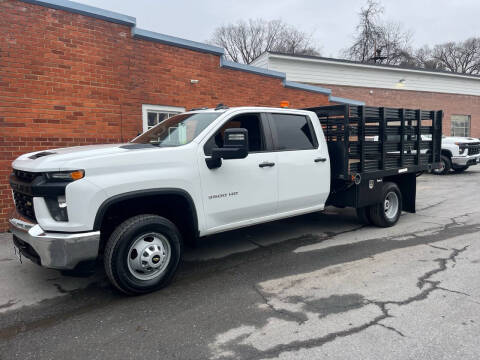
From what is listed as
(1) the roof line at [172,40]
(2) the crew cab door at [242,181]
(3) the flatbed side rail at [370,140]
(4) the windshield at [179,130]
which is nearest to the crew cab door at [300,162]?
(2) the crew cab door at [242,181]

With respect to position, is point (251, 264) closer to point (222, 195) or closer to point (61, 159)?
point (222, 195)

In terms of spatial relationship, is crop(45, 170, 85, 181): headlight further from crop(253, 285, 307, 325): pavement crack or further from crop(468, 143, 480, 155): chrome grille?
crop(468, 143, 480, 155): chrome grille

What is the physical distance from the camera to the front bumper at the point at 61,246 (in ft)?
10.8

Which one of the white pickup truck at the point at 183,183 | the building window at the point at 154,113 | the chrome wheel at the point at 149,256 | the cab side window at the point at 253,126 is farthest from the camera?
the building window at the point at 154,113

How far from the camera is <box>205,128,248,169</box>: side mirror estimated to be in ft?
12.7

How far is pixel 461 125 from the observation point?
74.8ft

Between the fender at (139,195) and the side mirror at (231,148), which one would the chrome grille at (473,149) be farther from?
the fender at (139,195)

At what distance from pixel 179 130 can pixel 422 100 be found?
19662mm

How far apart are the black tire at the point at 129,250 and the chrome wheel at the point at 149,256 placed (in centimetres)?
3

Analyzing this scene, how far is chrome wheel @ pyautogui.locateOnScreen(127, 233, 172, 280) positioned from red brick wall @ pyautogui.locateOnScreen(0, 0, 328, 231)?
13.3 feet

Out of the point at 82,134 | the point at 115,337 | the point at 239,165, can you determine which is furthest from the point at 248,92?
the point at 115,337

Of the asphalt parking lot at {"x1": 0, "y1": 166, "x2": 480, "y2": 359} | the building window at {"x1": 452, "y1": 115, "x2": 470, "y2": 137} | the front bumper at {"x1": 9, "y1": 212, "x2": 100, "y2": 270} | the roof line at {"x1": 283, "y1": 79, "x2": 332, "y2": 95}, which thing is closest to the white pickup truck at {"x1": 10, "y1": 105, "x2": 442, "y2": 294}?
the front bumper at {"x1": 9, "y1": 212, "x2": 100, "y2": 270}

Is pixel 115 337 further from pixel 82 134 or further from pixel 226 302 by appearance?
pixel 82 134

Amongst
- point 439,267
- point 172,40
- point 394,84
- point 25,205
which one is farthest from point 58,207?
point 394,84
